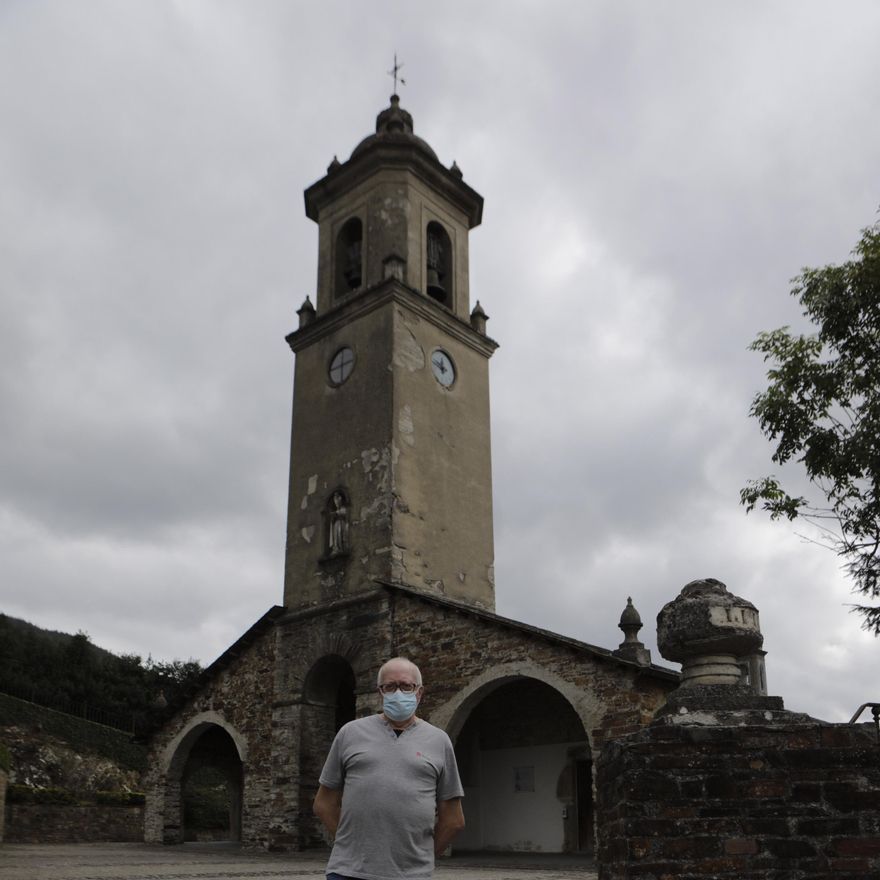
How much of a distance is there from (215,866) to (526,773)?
622 cm

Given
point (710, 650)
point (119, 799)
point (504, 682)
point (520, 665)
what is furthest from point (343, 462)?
point (710, 650)

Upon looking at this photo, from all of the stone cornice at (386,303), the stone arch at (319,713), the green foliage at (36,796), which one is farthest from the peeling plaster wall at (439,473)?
the green foliage at (36,796)

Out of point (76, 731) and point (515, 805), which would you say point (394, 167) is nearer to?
point (515, 805)

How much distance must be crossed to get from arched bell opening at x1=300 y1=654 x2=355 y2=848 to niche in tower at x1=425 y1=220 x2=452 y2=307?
8532 mm

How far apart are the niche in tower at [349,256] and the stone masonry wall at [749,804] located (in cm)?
1787

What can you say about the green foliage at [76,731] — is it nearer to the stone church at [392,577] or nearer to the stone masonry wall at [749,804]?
the stone church at [392,577]

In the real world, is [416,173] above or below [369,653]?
above

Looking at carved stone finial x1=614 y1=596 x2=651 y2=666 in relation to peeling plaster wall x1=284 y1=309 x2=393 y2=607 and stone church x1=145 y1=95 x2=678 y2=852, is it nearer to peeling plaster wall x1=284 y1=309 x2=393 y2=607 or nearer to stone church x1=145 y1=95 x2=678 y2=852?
stone church x1=145 y1=95 x2=678 y2=852

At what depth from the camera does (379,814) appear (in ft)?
11.4

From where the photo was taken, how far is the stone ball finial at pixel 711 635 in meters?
4.82

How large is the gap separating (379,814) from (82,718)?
30066mm

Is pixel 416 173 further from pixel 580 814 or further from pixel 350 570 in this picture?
pixel 580 814

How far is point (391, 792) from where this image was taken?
11.5 ft

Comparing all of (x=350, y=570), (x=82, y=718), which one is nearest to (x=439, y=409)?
(x=350, y=570)
